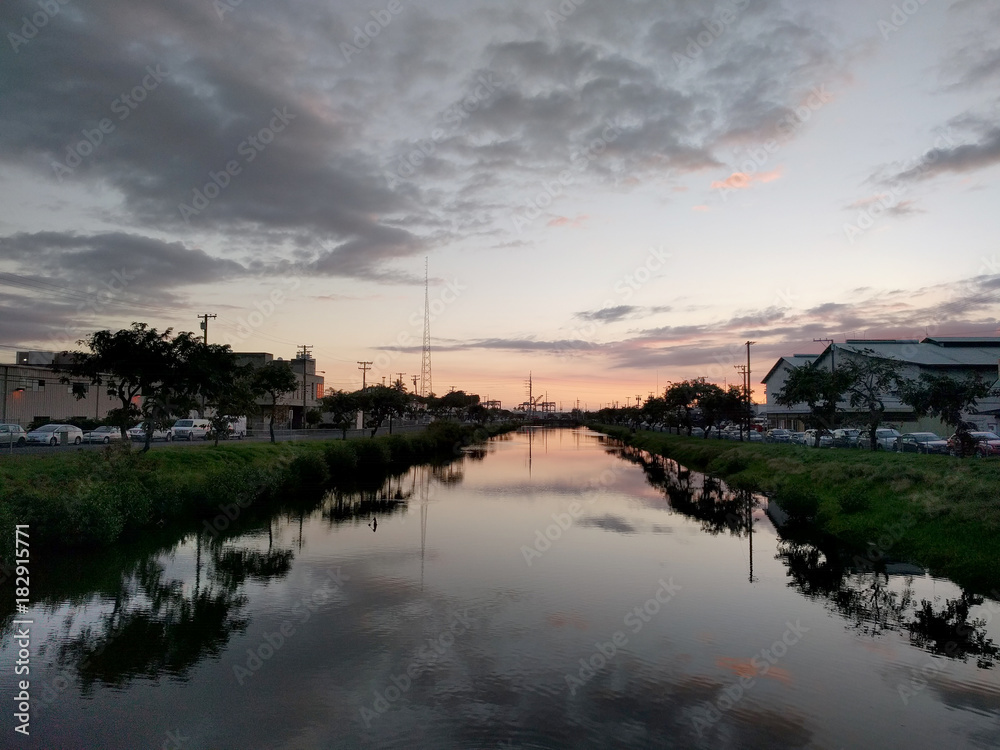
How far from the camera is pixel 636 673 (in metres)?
12.7

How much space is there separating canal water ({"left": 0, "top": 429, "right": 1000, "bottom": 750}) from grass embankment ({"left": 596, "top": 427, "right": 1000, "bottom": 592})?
0.74 metres

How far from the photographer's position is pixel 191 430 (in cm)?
5684

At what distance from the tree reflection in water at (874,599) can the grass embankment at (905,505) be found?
100 centimetres

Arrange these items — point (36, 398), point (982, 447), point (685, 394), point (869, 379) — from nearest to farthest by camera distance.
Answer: point (982, 447) < point (869, 379) < point (36, 398) < point (685, 394)

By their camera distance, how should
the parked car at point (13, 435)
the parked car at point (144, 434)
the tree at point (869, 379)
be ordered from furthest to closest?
the parked car at point (144, 434) → the tree at point (869, 379) → the parked car at point (13, 435)

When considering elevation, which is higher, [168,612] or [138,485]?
[138,485]

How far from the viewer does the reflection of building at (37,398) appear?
183ft

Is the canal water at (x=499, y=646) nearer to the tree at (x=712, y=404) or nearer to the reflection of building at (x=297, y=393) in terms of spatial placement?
the tree at (x=712, y=404)

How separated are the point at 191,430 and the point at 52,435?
1438cm

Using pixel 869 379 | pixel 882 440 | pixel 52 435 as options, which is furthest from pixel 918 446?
pixel 52 435

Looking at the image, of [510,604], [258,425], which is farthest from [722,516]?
[258,425]

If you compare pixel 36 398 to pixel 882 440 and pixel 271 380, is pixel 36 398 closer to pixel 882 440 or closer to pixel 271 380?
pixel 271 380

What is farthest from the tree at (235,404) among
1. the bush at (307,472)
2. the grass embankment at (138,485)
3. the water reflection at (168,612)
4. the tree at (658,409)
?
the tree at (658,409)

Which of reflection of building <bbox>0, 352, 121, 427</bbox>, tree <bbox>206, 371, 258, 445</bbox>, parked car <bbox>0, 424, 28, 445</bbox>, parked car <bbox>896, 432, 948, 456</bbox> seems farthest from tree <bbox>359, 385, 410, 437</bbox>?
parked car <bbox>896, 432, 948, 456</bbox>
